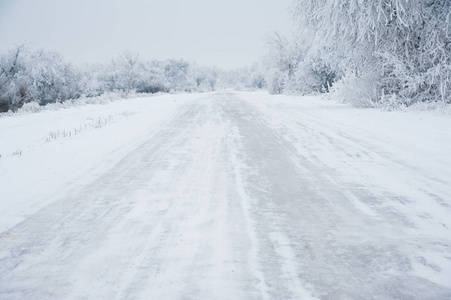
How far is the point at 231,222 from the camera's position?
11.1 feet

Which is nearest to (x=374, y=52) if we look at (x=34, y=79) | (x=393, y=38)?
(x=393, y=38)

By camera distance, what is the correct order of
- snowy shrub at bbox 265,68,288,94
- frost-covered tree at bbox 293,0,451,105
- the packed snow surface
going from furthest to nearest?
snowy shrub at bbox 265,68,288,94
frost-covered tree at bbox 293,0,451,105
the packed snow surface

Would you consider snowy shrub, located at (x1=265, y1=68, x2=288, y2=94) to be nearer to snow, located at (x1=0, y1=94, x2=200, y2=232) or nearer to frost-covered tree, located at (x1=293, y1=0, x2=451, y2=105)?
frost-covered tree, located at (x1=293, y1=0, x2=451, y2=105)

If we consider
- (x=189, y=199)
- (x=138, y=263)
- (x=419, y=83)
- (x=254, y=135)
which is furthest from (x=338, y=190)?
(x=419, y=83)

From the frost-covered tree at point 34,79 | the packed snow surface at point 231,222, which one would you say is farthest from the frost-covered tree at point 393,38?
the frost-covered tree at point 34,79

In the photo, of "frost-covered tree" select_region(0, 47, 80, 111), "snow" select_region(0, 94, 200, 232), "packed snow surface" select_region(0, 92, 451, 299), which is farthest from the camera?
"frost-covered tree" select_region(0, 47, 80, 111)

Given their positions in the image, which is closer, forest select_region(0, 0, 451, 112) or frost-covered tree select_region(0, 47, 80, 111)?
forest select_region(0, 0, 451, 112)

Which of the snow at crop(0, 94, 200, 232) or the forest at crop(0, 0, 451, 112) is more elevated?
the forest at crop(0, 0, 451, 112)

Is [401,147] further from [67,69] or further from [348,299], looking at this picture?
[67,69]

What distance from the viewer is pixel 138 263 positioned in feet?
8.68

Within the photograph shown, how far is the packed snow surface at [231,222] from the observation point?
236cm

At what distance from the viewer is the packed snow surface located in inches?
92.8

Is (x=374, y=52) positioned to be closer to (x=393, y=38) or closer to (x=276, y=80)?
(x=393, y=38)

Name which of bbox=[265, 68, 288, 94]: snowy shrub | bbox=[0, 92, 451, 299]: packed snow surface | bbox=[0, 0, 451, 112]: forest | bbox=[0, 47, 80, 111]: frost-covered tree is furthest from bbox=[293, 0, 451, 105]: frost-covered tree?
bbox=[265, 68, 288, 94]: snowy shrub
